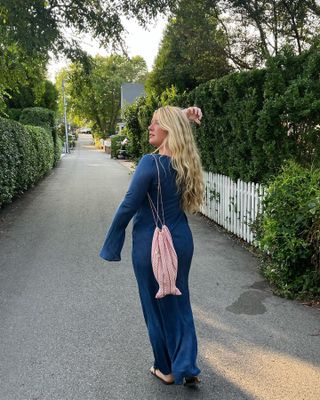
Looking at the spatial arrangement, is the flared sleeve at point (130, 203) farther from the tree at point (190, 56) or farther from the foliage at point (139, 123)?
the tree at point (190, 56)

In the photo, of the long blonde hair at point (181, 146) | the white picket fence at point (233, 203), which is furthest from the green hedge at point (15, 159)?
the long blonde hair at point (181, 146)

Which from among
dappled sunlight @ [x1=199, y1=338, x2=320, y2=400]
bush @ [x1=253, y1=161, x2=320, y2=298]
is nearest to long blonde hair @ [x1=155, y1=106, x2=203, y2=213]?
dappled sunlight @ [x1=199, y1=338, x2=320, y2=400]

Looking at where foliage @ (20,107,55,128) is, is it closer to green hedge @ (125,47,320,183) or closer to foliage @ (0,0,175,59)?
foliage @ (0,0,175,59)

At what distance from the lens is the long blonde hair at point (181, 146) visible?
8.80ft

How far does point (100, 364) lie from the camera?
3375mm

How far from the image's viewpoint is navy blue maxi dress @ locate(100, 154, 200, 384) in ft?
8.88

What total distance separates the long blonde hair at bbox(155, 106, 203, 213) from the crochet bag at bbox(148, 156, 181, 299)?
0.45 feet

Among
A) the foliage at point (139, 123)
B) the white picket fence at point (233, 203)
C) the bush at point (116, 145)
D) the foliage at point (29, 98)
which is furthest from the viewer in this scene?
the bush at point (116, 145)

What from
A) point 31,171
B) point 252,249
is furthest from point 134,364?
point 31,171

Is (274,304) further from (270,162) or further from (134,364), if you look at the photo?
(270,162)

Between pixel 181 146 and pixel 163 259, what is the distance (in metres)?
0.73

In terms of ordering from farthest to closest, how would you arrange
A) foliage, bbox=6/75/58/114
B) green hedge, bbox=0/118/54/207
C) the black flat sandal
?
foliage, bbox=6/75/58/114 → green hedge, bbox=0/118/54/207 → the black flat sandal

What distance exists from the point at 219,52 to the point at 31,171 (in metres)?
15.7

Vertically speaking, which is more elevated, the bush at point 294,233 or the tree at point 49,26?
the tree at point 49,26
